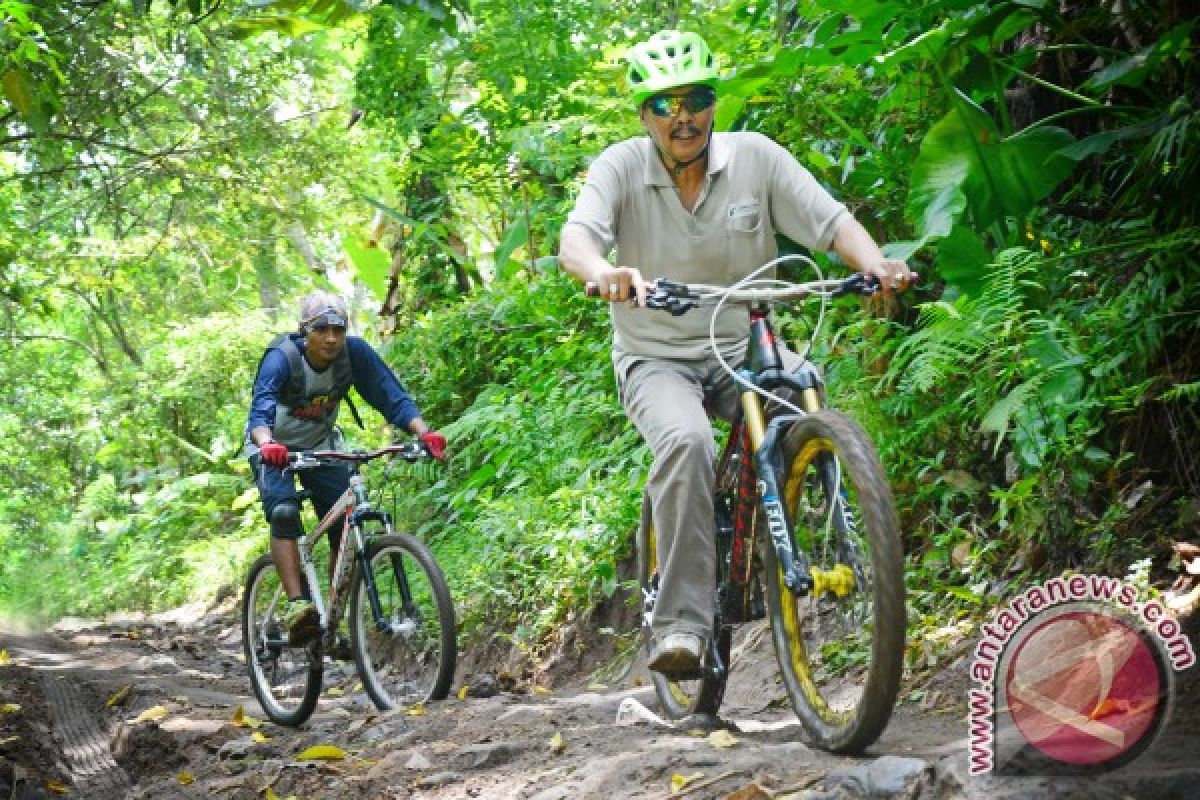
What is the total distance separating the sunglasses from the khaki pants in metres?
0.90

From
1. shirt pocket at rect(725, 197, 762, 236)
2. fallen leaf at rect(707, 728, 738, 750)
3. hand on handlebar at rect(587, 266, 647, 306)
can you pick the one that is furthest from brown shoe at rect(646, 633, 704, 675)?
shirt pocket at rect(725, 197, 762, 236)

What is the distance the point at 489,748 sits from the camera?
18.3 feet

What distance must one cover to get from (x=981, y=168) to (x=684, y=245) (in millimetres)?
1361

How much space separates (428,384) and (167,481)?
10.0 meters

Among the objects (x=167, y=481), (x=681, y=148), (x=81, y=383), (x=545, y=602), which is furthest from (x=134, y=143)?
(x=681, y=148)

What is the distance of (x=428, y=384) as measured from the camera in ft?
48.4

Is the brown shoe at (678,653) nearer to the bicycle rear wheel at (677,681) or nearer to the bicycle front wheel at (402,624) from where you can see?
the bicycle rear wheel at (677,681)

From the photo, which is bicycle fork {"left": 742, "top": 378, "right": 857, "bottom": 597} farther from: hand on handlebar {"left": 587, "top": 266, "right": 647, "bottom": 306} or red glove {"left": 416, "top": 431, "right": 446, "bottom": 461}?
red glove {"left": 416, "top": 431, "right": 446, "bottom": 461}

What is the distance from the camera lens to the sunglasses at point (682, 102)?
5.02 meters

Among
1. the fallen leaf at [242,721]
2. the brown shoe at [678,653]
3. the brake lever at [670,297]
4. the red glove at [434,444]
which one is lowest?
the fallen leaf at [242,721]

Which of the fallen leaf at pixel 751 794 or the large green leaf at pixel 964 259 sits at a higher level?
the large green leaf at pixel 964 259

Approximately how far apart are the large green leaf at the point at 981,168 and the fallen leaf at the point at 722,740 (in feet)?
6.95

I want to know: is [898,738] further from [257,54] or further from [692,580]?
[257,54]

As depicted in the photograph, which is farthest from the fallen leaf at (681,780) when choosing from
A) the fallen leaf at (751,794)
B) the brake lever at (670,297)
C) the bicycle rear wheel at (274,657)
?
the bicycle rear wheel at (274,657)
